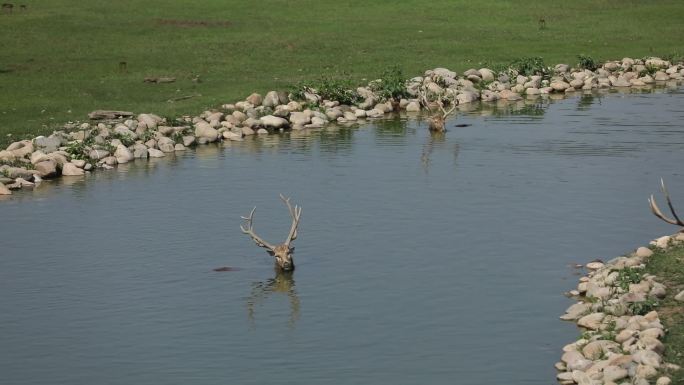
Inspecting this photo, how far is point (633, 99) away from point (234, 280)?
29500 millimetres

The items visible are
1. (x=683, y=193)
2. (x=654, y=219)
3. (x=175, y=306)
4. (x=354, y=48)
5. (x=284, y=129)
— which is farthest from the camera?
(x=354, y=48)

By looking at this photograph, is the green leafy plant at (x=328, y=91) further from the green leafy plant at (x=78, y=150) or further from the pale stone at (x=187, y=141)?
the green leafy plant at (x=78, y=150)

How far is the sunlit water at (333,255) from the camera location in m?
22.6

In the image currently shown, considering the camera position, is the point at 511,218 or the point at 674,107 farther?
the point at 674,107

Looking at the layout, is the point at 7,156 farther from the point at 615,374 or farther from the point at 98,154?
the point at 615,374

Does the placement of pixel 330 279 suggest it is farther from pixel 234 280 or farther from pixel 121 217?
pixel 121 217

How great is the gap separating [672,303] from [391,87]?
96.7ft

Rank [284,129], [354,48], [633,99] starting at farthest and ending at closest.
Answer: [354,48] < [633,99] < [284,129]

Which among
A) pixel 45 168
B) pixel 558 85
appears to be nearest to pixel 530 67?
pixel 558 85

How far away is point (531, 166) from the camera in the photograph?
128ft

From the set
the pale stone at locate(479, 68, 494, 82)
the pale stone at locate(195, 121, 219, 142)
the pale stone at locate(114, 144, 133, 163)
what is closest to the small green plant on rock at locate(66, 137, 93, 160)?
the pale stone at locate(114, 144, 133, 163)

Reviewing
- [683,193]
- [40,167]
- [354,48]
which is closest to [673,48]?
[354,48]

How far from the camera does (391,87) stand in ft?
169

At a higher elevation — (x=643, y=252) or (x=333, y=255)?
(x=643, y=252)
